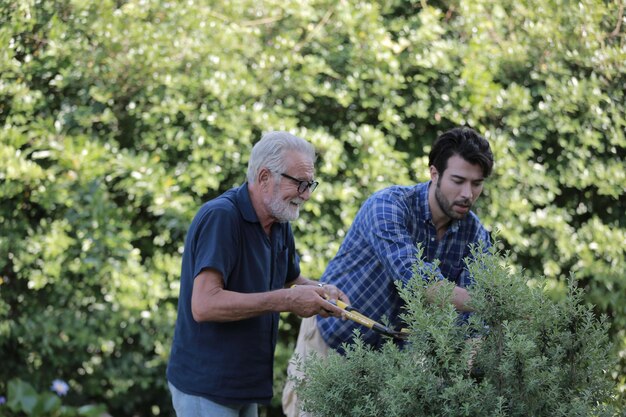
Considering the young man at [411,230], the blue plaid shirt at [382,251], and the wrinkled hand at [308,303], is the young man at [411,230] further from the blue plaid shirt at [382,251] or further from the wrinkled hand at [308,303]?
the wrinkled hand at [308,303]

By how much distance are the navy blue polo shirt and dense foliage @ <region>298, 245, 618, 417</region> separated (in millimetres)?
311

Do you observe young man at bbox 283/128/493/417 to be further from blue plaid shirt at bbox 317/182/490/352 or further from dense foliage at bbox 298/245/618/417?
dense foliage at bbox 298/245/618/417

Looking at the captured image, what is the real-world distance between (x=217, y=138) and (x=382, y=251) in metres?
2.25

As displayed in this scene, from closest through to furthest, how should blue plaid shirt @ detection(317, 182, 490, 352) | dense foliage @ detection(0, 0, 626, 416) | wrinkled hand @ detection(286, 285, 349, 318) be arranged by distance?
wrinkled hand @ detection(286, 285, 349, 318)
blue plaid shirt @ detection(317, 182, 490, 352)
dense foliage @ detection(0, 0, 626, 416)

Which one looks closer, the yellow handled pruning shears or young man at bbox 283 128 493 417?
the yellow handled pruning shears

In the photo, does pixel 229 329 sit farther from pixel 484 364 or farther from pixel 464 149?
pixel 464 149

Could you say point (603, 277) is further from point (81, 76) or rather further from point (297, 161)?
point (81, 76)

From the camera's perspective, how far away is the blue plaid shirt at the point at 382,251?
3432 millimetres

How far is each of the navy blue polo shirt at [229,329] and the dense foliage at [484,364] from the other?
1.02ft

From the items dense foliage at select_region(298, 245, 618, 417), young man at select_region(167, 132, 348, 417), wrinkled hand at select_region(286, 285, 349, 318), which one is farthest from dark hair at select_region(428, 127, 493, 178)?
wrinkled hand at select_region(286, 285, 349, 318)

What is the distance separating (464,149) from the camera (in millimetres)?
3516

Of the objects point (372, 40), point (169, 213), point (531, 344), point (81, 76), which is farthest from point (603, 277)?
point (81, 76)

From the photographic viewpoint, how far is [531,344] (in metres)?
2.59

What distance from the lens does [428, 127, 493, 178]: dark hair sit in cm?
351
